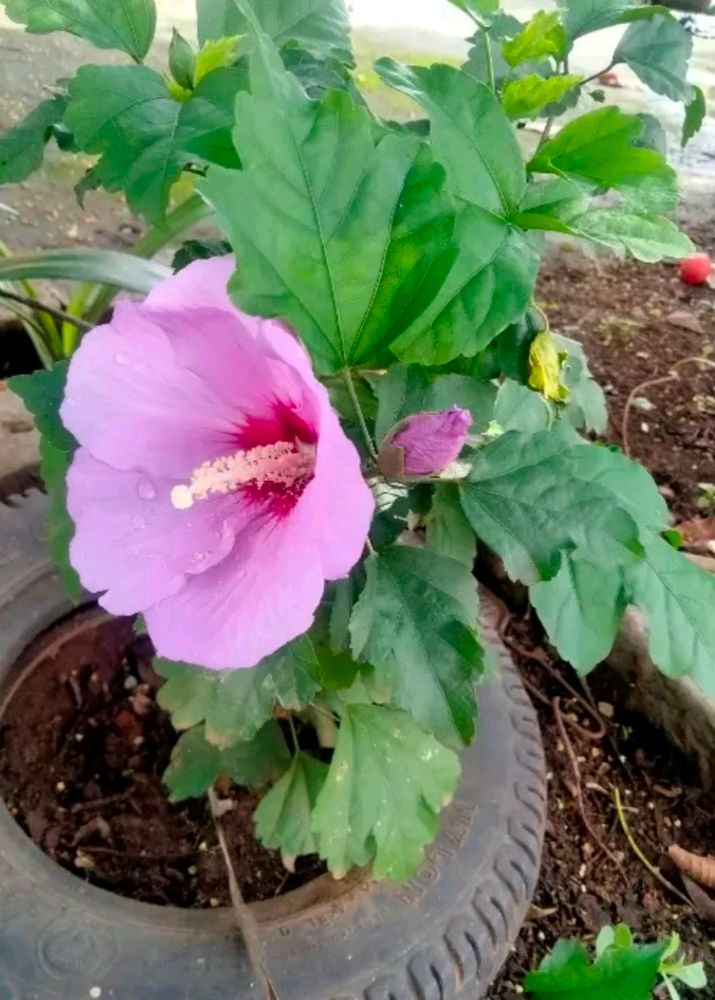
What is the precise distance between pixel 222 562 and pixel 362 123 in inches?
9.5

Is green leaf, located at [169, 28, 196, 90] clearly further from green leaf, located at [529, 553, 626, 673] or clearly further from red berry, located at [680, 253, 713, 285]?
red berry, located at [680, 253, 713, 285]

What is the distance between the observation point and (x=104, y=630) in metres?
1.14

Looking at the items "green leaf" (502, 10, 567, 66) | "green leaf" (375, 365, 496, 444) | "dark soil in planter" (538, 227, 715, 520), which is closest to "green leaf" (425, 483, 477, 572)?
"green leaf" (375, 365, 496, 444)

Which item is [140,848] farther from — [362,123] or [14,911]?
[362,123]

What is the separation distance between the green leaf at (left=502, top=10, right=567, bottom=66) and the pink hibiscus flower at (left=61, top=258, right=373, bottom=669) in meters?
0.33

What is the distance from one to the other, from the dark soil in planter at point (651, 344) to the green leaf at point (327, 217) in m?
1.35

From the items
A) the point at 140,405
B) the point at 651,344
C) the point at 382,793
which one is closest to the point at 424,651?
the point at 140,405

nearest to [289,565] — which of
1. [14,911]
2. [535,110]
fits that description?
[535,110]

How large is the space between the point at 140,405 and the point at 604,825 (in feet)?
Answer: 3.31

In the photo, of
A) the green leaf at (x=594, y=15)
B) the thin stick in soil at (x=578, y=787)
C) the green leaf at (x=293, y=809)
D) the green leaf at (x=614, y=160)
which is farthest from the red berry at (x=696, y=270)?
the green leaf at (x=614, y=160)

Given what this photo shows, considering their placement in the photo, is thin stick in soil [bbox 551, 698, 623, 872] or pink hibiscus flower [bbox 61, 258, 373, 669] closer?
pink hibiscus flower [bbox 61, 258, 373, 669]

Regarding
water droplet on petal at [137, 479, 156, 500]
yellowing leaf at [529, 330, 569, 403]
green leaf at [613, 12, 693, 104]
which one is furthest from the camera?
green leaf at [613, 12, 693, 104]

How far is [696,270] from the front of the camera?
8.00 feet

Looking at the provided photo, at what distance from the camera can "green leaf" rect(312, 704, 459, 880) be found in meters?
0.91
